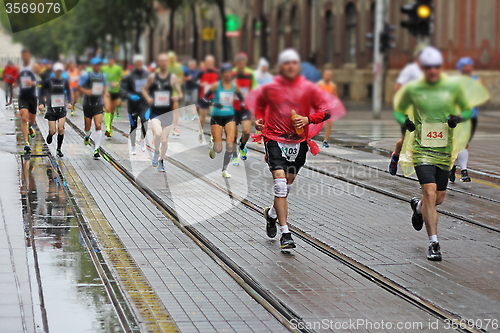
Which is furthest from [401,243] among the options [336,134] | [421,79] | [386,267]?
[336,134]

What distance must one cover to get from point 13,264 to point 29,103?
32.5ft

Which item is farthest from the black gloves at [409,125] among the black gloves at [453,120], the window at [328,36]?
the window at [328,36]

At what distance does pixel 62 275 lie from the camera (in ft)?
21.1

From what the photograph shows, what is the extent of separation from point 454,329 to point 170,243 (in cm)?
330

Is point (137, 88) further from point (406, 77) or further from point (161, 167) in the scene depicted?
point (406, 77)

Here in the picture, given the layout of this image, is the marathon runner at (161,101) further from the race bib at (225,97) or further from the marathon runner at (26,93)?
the marathon runner at (26,93)

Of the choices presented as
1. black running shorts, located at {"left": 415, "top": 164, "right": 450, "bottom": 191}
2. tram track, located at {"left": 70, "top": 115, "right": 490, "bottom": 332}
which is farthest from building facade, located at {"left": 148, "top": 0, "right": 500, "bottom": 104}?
black running shorts, located at {"left": 415, "top": 164, "right": 450, "bottom": 191}

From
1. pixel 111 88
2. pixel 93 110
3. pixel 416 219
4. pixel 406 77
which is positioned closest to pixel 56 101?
pixel 93 110

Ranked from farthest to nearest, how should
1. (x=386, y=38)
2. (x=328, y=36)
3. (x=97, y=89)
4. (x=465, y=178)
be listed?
1. (x=328, y=36)
2. (x=386, y=38)
3. (x=97, y=89)
4. (x=465, y=178)

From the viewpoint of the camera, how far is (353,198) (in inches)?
428

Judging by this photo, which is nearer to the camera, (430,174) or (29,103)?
(430,174)

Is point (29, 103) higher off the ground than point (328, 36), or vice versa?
point (328, 36)

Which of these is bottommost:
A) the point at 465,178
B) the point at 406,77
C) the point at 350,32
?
the point at 465,178

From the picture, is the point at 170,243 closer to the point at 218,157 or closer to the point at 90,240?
the point at 90,240
